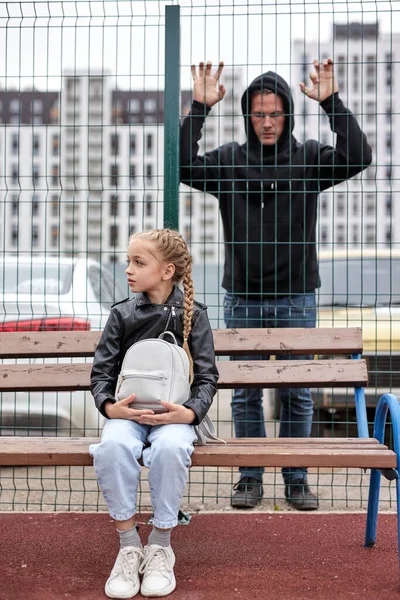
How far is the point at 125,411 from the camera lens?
3480 mm

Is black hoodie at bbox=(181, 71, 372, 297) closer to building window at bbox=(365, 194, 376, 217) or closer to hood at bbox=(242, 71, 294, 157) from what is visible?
hood at bbox=(242, 71, 294, 157)

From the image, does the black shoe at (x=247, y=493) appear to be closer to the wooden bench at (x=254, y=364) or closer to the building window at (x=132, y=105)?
the wooden bench at (x=254, y=364)

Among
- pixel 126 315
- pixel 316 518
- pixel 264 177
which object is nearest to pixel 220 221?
pixel 264 177

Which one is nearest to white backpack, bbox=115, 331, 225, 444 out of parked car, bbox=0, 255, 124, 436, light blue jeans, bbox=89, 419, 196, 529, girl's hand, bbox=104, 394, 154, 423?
girl's hand, bbox=104, 394, 154, 423

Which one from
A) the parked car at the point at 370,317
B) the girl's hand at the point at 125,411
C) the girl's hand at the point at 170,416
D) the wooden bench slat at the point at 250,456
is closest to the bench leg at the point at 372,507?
the wooden bench slat at the point at 250,456

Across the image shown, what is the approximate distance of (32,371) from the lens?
14.0 feet

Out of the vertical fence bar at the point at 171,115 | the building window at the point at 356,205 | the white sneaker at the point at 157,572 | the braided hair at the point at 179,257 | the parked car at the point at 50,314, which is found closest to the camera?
the white sneaker at the point at 157,572

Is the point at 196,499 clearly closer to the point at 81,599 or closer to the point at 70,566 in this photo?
the point at 70,566

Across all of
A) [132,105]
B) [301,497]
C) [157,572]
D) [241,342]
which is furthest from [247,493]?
[132,105]

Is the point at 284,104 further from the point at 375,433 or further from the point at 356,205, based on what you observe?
the point at 356,205

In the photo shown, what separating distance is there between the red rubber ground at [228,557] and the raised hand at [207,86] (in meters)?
2.42

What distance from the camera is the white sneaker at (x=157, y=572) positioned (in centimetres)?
332

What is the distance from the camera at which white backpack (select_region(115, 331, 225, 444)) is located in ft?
11.5

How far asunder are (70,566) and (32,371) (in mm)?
1012
